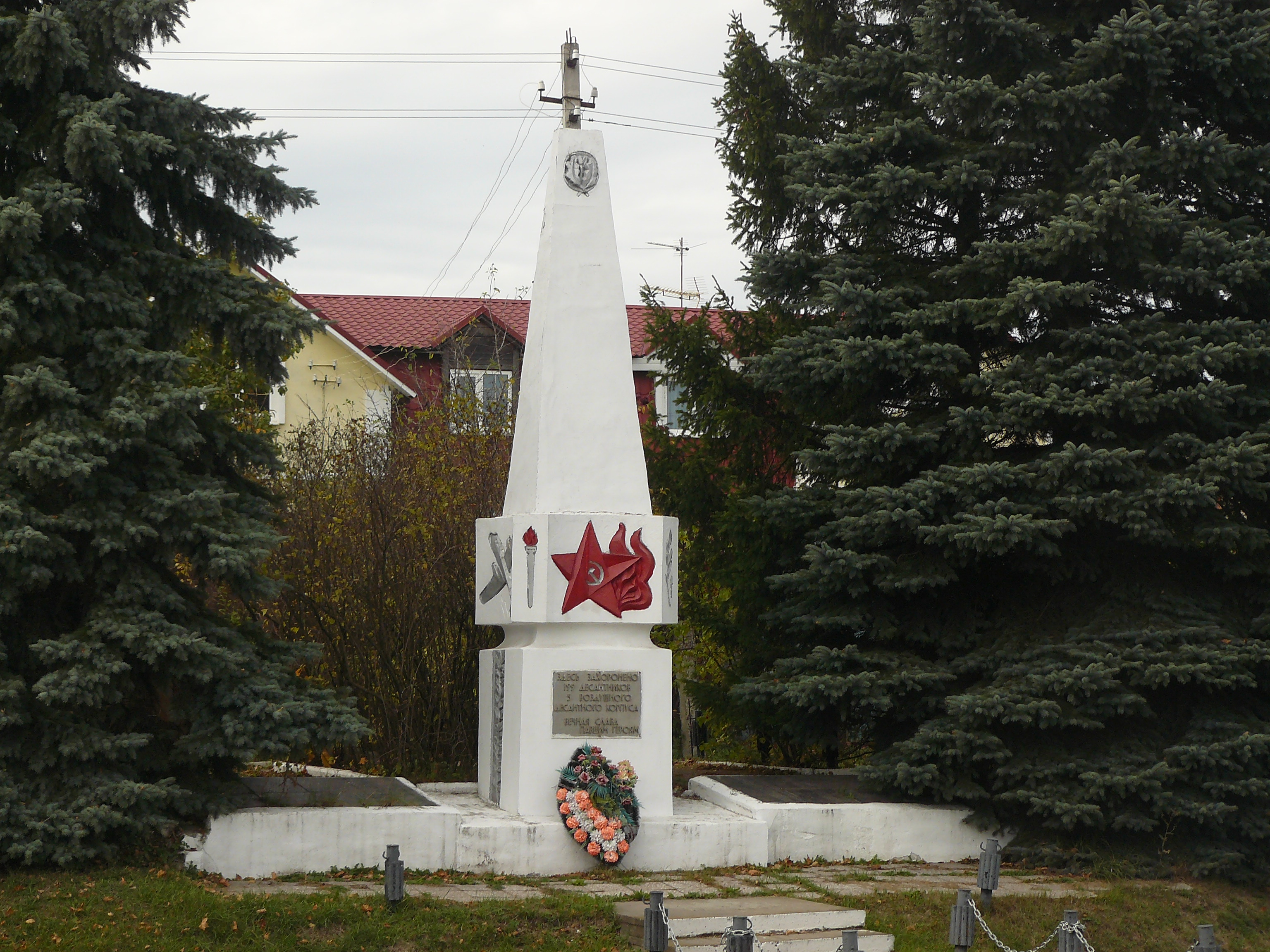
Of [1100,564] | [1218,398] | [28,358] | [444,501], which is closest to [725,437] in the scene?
[444,501]

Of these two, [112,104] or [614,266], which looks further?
[614,266]

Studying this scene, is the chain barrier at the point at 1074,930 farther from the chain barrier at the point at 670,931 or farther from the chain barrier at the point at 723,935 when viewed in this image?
the chain barrier at the point at 670,931

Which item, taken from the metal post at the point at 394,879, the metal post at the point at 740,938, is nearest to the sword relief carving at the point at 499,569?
the metal post at the point at 394,879

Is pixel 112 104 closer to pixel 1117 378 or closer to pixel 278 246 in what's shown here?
pixel 278 246

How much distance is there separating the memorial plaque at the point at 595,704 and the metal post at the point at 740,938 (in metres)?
4.34

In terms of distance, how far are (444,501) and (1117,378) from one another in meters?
7.49

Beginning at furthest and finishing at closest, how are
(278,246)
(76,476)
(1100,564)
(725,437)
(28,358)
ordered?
(725,437) < (1100,564) < (278,246) < (28,358) < (76,476)

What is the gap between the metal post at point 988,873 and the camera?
33.1 feet

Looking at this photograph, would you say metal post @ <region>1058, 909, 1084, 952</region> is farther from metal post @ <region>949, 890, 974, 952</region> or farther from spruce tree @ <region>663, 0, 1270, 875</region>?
Answer: spruce tree @ <region>663, 0, 1270, 875</region>

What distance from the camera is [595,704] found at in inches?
474

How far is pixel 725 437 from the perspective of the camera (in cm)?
1600

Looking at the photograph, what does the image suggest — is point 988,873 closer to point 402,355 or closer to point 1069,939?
point 1069,939

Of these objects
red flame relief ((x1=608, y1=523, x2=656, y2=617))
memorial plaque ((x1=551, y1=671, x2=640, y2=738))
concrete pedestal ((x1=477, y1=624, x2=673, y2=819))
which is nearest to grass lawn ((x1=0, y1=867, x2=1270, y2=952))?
concrete pedestal ((x1=477, y1=624, x2=673, y2=819))

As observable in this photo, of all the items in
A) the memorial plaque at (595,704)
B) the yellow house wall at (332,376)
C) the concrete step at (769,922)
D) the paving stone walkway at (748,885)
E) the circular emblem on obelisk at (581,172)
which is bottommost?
the concrete step at (769,922)
